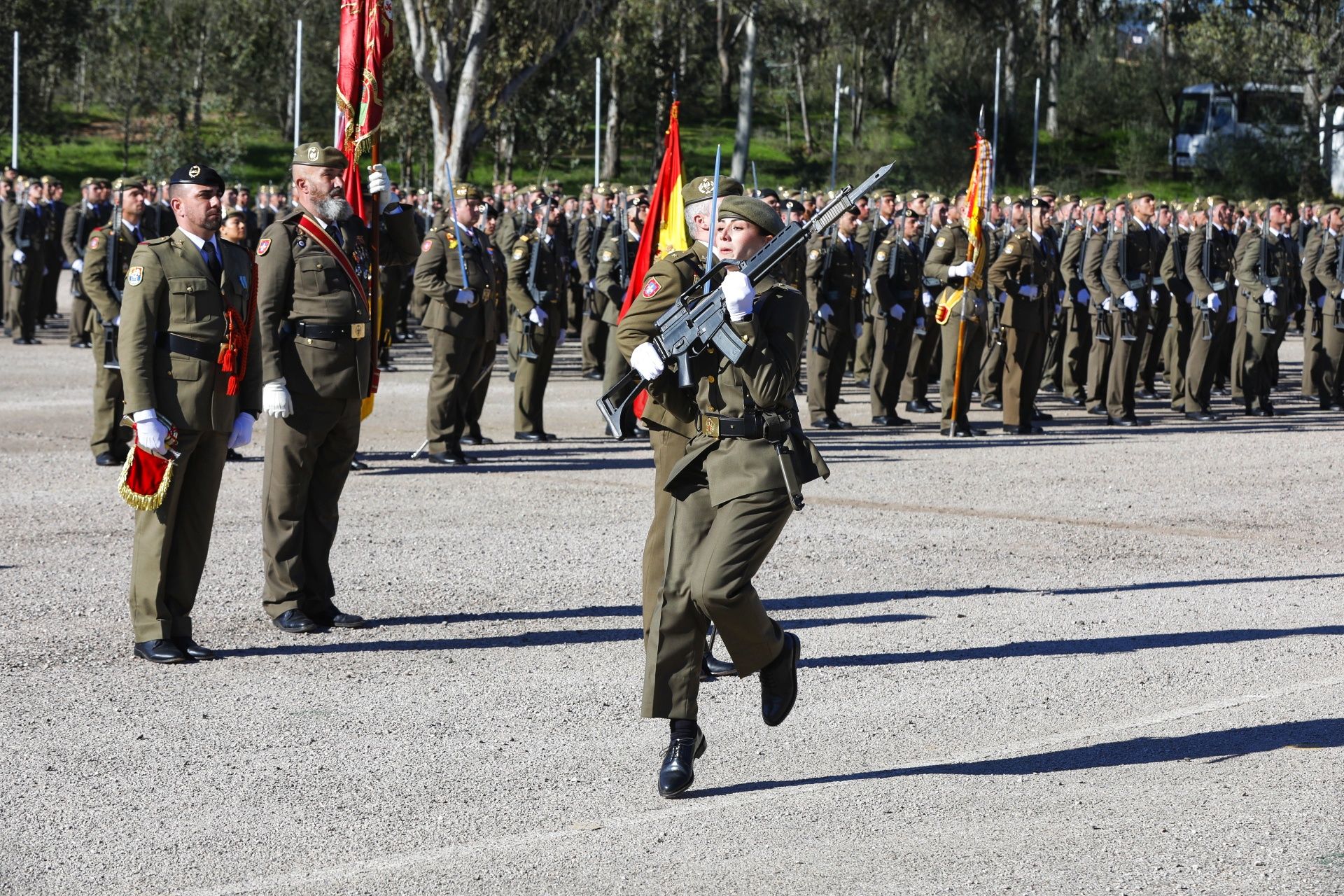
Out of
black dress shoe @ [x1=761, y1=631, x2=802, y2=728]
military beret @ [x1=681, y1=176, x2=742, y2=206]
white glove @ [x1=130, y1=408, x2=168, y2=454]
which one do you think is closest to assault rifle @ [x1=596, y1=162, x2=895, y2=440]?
military beret @ [x1=681, y1=176, x2=742, y2=206]

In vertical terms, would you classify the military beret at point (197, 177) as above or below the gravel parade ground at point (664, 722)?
above

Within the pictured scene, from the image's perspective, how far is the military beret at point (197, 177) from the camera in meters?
6.29

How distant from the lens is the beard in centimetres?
689

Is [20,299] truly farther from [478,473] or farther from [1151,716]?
[1151,716]

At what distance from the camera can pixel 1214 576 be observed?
8.20 metres

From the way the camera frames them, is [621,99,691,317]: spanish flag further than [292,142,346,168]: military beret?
Yes

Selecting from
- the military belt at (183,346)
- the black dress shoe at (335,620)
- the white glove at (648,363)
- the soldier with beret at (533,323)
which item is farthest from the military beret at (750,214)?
the soldier with beret at (533,323)

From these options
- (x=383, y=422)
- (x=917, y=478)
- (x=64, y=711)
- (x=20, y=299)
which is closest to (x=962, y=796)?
(x=64, y=711)

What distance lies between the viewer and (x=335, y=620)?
6910 millimetres

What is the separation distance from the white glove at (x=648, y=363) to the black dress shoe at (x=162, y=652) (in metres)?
2.35

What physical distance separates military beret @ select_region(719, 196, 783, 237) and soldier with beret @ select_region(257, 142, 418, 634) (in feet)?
7.75

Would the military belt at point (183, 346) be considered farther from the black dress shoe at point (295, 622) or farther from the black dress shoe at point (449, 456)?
the black dress shoe at point (449, 456)

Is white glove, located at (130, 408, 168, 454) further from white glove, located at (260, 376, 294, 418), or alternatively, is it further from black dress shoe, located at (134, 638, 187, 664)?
black dress shoe, located at (134, 638, 187, 664)

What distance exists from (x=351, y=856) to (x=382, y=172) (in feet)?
11.8
